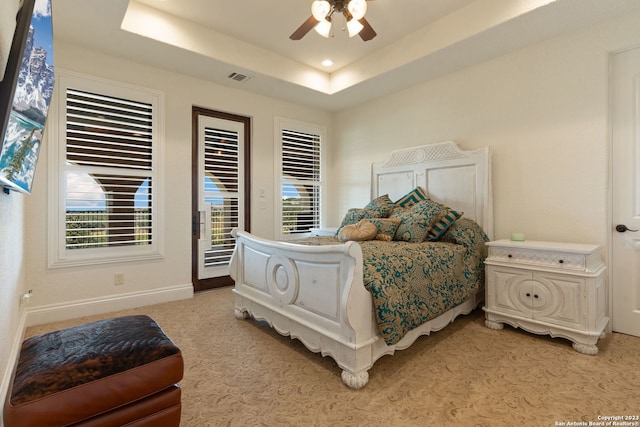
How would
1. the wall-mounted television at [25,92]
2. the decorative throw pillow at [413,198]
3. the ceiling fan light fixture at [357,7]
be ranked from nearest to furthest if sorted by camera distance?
the wall-mounted television at [25,92] < the ceiling fan light fixture at [357,7] < the decorative throw pillow at [413,198]

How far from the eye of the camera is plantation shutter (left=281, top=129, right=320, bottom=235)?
465 centimetres

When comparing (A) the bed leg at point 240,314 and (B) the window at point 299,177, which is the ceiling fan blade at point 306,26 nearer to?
(B) the window at point 299,177

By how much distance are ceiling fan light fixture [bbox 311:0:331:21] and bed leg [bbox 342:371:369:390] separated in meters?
2.57

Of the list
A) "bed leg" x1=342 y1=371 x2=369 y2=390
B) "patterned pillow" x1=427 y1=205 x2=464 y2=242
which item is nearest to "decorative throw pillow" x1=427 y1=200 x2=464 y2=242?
"patterned pillow" x1=427 y1=205 x2=464 y2=242

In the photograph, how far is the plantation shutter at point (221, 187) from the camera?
3968 millimetres

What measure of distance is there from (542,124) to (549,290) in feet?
5.27

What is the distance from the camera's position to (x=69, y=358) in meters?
1.23

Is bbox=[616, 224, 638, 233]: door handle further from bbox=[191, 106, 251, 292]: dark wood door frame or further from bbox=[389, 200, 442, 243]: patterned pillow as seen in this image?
bbox=[191, 106, 251, 292]: dark wood door frame

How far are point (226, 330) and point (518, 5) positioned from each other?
3769 mm

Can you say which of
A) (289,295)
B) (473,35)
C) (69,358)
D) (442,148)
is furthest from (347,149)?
(69,358)

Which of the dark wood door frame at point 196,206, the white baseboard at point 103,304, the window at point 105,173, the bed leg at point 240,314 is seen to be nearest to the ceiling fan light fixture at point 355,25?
the dark wood door frame at point 196,206

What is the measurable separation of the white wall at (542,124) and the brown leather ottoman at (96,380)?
3289 mm

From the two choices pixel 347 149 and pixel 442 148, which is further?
pixel 347 149

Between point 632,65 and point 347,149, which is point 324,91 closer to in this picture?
point 347,149
